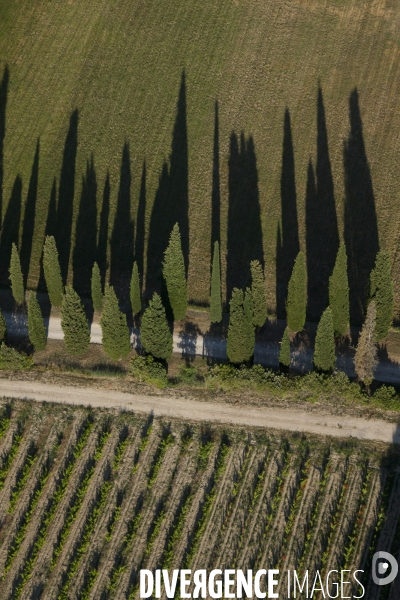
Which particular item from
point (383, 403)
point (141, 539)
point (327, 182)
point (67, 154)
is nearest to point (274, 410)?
point (383, 403)

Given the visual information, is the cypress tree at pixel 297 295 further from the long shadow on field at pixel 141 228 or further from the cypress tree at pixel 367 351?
the long shadow on field at pixel 141 228

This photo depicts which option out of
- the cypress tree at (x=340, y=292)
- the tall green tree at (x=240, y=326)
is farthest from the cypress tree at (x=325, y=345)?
the tall green tree at (x=240, y=326)

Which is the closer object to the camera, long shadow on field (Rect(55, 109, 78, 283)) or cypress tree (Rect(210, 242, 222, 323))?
cypress tree (Rect(210, 242, 222, 323))

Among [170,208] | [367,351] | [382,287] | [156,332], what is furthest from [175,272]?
[382,287]

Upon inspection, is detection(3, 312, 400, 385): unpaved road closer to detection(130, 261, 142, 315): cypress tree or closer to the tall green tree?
detection(130, 261, 142, 315): cypress tree

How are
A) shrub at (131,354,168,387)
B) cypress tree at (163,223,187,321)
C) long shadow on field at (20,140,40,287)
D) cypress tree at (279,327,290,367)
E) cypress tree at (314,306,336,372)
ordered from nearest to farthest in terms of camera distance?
cypress tree at (314,306,336,372)
cypress tree at (279,327,290,367)
shrub at (131,354,168,387)
cypress tree at (163,223,187,321)
long shadow on field at (20,140,40,287)

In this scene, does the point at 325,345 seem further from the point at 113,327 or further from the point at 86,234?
the point at 86,234

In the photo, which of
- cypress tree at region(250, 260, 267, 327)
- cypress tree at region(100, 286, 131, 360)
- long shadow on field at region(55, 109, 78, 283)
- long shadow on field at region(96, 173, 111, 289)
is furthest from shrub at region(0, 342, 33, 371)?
cypress tree at region(250, 260, 267, 327)
